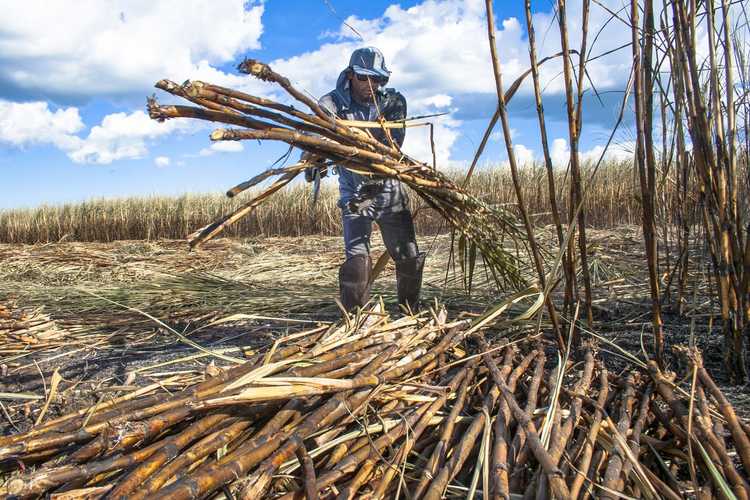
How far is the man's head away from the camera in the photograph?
3.14 m

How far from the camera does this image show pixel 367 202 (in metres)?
3.17

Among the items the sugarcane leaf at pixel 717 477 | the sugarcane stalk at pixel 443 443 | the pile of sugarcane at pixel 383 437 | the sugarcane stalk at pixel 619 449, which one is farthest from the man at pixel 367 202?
the sugarcane leaf at pixel 717 477

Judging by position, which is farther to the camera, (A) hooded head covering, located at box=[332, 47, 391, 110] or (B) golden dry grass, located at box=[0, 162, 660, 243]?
(B) golden dry grass, located at box=[0, 162, 660, 243]

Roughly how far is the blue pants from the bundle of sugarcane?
636mm

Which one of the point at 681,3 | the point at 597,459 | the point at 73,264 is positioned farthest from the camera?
the point at 73,264

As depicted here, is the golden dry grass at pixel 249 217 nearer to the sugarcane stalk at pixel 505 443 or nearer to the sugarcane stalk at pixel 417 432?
the sugarcane stalk at pixel 417 432

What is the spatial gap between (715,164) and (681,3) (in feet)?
1.80

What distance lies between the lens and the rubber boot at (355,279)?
326 cm

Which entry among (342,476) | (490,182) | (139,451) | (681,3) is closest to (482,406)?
(342,476)

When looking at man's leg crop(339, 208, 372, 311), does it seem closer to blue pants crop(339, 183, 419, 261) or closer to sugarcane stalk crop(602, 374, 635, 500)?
blue pants crop(339, 183, 419, 261)

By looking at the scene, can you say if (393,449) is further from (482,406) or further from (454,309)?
(454,309)

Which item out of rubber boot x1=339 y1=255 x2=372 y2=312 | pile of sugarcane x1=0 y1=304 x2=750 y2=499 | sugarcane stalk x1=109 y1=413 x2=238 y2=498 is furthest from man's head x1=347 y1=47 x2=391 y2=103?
sugarcane stalk x1=109 y1=413 x2=238 y2=498

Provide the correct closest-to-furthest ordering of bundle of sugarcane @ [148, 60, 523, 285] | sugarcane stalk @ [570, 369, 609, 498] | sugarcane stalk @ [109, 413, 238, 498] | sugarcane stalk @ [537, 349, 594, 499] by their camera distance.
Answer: sugarcane stalk @ [109, 413, 238, 498] < sugarcane stalk @ [570, 369, 609, 498] < sugarcane stalk @ [537, 349, 594, 499] < bundle of sugarcane @ [148, 60, 523, 285]

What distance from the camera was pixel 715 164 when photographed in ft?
6.38
